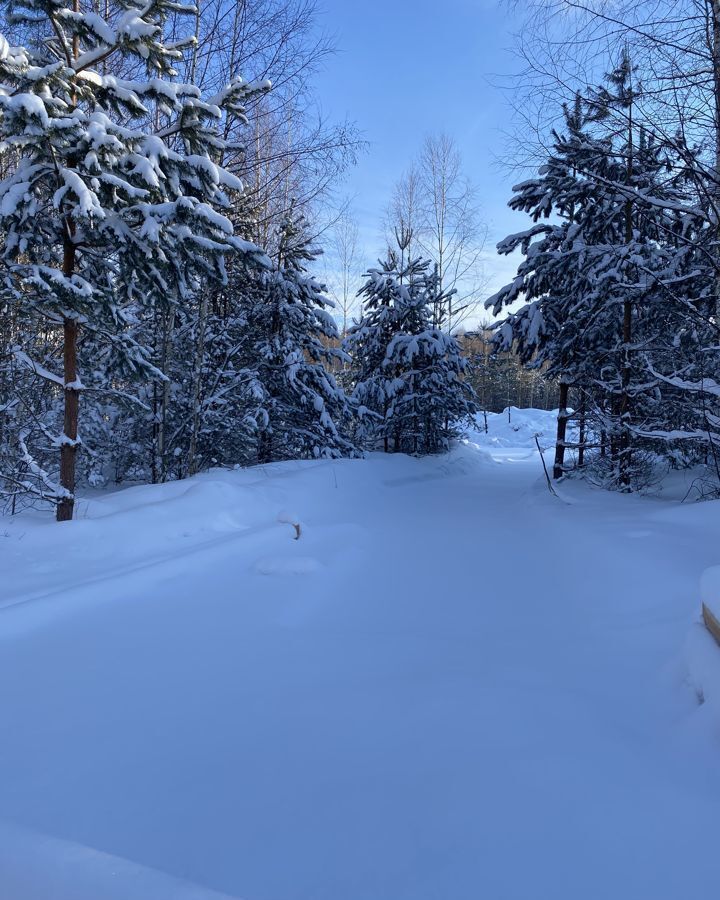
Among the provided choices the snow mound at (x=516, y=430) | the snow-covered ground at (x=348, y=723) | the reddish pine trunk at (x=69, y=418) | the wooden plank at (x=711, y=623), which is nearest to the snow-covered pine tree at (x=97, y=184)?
the reddish pine trunk at (x=69, y=418)

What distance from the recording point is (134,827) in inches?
66.6

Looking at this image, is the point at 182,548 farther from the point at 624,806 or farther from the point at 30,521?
the point at 624,806

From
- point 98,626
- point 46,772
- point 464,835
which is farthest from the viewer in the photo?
point 98,626

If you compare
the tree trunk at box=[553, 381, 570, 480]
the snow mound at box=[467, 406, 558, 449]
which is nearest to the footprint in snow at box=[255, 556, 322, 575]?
the tree trunk at box=[553, 381, 570, 480]

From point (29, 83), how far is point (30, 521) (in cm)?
429

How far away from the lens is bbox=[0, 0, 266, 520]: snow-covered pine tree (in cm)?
446

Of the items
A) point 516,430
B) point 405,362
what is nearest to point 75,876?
point 405,362

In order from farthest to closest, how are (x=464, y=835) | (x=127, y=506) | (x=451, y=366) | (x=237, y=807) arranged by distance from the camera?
(x=451, y=366), (x=127, y=506), (x=237, y=807), (x=464, y=835)

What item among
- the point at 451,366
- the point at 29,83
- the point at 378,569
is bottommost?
the point at 378,569

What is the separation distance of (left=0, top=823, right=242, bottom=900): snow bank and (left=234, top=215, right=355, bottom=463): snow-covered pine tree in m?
9.73

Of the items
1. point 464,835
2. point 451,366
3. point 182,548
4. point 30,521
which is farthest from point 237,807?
point 451,366

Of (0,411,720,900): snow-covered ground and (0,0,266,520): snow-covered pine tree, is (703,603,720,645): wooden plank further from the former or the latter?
(0,0,266,520): snow-covered pine tree

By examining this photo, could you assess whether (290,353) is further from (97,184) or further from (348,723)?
(348,723)

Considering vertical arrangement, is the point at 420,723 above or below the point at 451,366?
Answer: below
